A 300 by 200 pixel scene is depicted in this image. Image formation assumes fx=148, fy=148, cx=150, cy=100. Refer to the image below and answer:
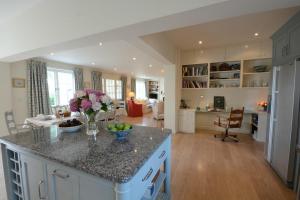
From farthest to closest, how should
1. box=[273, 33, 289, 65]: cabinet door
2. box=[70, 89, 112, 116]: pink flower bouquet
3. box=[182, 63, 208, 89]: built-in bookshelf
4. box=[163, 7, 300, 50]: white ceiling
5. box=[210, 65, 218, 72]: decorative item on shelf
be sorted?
box=[182, 63, 208, 89]: built-in bookshelf, box=[210, 65, 218, 72]: decorative item on shelf, box=[163, 7, 300, 50]: white ceiling, box=[273, 33, 289, 65]: cabinet door, box=[70, 89, 112, 116]: pink flower bouquet

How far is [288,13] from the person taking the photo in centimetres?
242

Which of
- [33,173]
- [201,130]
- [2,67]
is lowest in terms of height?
[201,130]

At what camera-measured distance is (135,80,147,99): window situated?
1154 centimetres

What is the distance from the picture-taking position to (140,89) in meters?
12.1

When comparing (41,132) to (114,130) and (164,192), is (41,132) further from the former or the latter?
(164,192)

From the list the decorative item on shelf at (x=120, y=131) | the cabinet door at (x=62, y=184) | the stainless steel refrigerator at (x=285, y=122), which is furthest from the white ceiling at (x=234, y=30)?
the cabinet door at (x=62, y=184)

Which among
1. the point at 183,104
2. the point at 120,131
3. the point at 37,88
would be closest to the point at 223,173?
the point at 120,131

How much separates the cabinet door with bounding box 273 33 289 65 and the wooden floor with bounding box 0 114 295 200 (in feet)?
5.90

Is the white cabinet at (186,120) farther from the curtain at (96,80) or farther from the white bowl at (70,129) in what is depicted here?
the curtain at (96,80)

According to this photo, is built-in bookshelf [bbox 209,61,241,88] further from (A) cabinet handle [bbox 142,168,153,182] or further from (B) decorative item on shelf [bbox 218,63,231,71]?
(A) cabinet handle [bbox 142,168,153,182]

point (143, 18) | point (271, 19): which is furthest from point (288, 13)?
point (143, 18)

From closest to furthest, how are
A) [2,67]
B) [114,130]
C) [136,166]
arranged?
1. [136,166]
2. [114,130]
3. [2,67]

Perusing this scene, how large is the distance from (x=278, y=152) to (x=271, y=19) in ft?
7.49

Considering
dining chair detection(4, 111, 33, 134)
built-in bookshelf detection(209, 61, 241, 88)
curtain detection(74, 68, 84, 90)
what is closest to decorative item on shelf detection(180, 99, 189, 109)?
built-in bookshelf detection(209, 61, 241, 88)
